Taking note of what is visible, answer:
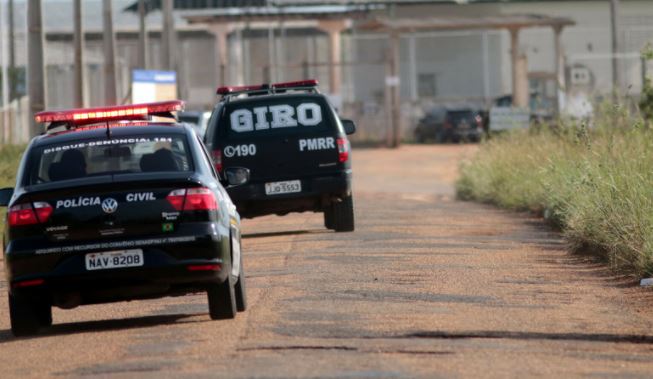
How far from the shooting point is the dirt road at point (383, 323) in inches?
360

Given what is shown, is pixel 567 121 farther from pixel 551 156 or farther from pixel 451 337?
pixel 451 337

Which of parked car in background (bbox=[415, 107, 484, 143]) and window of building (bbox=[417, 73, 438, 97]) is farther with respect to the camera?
window of building (bbox=[417, 73, 438, 97])

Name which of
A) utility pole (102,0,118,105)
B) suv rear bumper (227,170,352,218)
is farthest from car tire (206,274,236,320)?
utility pole (102,0,118,105)

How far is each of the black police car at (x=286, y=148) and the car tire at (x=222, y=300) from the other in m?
8.37

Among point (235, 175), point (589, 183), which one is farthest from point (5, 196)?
point (589, 183)

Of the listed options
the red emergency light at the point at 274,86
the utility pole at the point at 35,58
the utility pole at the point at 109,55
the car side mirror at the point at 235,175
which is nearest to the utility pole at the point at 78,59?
the utility pole at the point at 109,55

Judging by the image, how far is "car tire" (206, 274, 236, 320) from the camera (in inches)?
438

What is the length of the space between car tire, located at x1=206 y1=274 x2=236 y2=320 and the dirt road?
0.14m

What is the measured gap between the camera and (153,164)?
11.3 meters

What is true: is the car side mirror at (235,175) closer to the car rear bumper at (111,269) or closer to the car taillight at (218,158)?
the car rear bumper at (111,269)

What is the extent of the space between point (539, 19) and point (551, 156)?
2787cm

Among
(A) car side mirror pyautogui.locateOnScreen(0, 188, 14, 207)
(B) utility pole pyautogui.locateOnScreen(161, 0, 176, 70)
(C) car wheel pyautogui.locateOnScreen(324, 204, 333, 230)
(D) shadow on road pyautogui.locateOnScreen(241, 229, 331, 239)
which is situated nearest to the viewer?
(A) car side mirror pyautogui.locateOnScreen(0, 188, 14, 207)

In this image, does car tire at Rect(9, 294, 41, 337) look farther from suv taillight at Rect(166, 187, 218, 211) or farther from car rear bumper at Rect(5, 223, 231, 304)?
suv taillight at Rect(166, 187, 218, 211)

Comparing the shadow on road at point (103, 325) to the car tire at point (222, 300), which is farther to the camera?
the shadow on road at point (103, 325)
